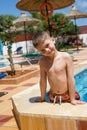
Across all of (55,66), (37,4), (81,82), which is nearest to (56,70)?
(55,66)

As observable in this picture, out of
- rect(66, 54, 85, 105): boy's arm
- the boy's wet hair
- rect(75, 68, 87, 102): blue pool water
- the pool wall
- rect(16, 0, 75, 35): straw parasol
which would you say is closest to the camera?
the pool wall

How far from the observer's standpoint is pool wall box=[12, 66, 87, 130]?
3321mm

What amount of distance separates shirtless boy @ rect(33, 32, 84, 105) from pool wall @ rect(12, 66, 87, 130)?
6.7 inches

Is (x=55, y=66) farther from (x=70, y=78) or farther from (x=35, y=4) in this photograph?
(x=35, y=4)

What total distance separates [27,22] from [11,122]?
14703 millimetres

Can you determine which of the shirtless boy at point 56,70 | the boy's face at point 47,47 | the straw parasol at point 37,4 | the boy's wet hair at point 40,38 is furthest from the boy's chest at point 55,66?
the straw parasol at point 37,4

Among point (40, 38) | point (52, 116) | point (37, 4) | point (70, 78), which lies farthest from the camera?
point (37, 4)

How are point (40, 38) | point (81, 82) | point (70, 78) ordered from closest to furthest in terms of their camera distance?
point (40, 38) < point (70, 78) < point (81, 82)

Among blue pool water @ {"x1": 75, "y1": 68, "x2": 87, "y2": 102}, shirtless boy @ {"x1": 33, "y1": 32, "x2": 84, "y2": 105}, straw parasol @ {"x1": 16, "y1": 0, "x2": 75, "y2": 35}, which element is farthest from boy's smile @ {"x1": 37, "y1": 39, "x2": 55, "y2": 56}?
straw parasol @ {"x1": 16, "y1": 0, "x2": 75, "y2": 35}

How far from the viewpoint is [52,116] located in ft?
11.3

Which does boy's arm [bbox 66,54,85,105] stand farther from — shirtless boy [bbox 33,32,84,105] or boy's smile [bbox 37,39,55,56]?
boy's smile [bbox 37,39,55,56]

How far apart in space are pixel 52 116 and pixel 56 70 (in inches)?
27.9

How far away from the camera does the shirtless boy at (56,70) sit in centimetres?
364

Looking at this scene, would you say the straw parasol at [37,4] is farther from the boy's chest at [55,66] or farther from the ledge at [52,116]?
the ledge at [52,116]
